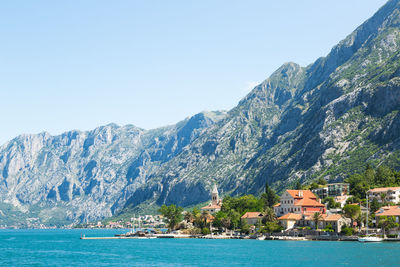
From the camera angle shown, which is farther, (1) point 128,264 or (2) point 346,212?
(2) point 346,212

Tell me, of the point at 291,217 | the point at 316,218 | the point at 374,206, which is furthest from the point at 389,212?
the point at 291,217

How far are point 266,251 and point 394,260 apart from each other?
36711 millimetres

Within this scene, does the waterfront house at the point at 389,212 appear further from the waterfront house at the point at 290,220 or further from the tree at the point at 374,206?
the waterfront house at the point at 290,220

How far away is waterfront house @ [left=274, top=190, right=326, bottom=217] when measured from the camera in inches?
7219

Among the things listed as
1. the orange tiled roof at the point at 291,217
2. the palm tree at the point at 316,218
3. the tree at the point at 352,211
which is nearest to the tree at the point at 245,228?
the orange tiled roof at the point at 291,217

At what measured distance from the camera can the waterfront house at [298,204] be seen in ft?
602

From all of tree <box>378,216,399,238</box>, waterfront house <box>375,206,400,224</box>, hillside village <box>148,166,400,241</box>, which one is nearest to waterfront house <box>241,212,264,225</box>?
hillside village <box>148,166,400,241</box>

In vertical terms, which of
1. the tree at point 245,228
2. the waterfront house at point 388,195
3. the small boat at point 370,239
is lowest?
the tree at point 245,228

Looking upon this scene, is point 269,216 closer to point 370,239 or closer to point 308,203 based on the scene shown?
point 308,203

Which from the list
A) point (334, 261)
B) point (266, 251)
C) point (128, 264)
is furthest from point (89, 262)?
point (334, 261)

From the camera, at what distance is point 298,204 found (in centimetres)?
18450

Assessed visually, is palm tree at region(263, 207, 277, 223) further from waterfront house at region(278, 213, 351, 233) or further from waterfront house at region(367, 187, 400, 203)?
waterfront house at region(367, 187, 400, 203)

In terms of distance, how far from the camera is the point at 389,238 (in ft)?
478

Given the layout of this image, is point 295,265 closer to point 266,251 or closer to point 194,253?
point 266,251
